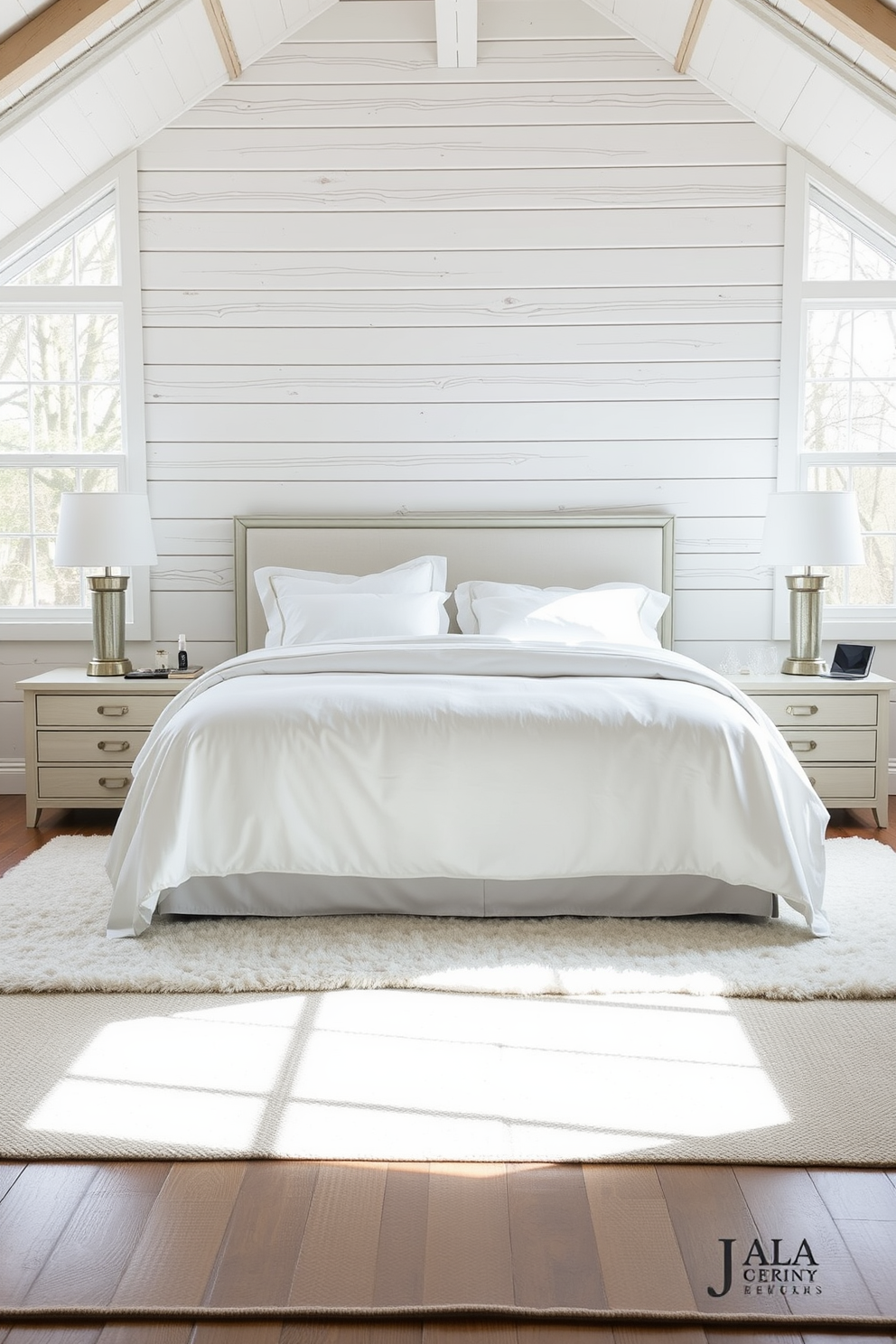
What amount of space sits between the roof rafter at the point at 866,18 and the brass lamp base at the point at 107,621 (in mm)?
3153


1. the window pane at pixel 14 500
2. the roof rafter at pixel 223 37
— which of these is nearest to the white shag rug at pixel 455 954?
the window pane at pixel 14 500

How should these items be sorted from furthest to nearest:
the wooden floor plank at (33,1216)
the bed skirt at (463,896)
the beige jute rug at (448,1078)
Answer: the bed skirt at (463,896) < the beige jute rug at (448,1078) < the wooden floor plank at (33,1216)

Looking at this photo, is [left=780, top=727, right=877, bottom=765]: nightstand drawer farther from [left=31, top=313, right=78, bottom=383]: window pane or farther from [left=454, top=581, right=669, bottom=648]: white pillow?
[left=31, top=313, right=78, bottom=383]: window pane

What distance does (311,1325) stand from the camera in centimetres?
157

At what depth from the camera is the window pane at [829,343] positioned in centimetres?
505

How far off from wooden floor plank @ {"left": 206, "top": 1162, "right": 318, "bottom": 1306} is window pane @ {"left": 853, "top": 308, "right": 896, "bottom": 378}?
4.29m

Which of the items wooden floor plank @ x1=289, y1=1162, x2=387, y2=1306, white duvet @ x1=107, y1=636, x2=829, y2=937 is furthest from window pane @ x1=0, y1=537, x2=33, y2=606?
wooden floor plank @ x1=289, y1=1162, x2=387, y2=1306

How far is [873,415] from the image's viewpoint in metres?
5.07

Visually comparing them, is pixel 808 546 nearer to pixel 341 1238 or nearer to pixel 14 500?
pixel 14 500

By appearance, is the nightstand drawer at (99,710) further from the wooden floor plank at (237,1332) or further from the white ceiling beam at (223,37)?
the wooden floor plank at (237,1332)

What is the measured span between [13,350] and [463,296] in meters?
1.97

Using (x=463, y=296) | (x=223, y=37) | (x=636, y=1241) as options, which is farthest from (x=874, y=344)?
(x=636, y=1241)

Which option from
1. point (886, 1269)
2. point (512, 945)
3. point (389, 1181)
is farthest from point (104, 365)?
point (886, 1269)

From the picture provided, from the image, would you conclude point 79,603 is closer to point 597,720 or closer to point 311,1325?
point 597,720
